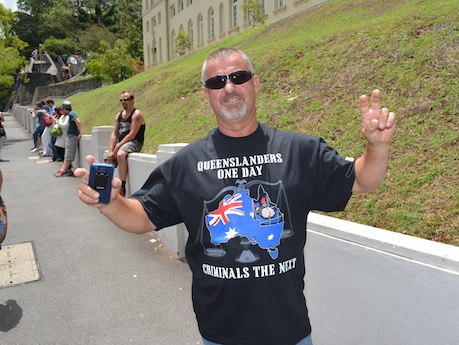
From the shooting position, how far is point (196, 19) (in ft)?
156

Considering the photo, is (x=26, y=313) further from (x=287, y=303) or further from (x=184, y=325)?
(x=287, y=303)

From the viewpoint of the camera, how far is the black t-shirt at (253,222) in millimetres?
1822

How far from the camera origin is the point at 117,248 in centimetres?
573

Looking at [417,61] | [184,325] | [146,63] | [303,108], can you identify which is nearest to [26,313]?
[184,325]

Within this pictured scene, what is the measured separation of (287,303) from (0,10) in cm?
2596

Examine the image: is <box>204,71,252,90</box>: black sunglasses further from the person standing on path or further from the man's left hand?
the person standing on path

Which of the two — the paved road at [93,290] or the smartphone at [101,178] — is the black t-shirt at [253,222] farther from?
the paved road at [93,290]

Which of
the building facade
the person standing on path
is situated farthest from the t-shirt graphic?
the building facade

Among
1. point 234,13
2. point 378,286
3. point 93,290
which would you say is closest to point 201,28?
point 234,13

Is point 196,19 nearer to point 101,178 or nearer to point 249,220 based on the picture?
point 101,178

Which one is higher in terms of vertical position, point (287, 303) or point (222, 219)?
point (222, 219)

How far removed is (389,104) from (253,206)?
4320 mm

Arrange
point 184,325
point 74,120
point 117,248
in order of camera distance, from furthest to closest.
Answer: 1. point 74,120
2. point 117,248
3. point 184,325

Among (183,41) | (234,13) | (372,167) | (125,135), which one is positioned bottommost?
(125,135)
